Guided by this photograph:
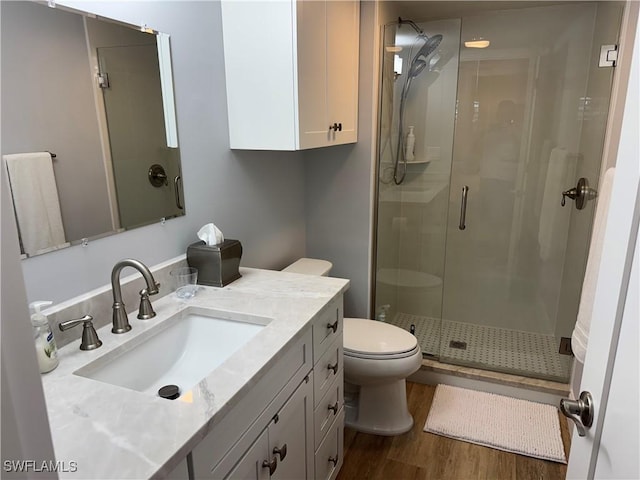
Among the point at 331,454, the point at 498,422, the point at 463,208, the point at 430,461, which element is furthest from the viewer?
the point at 463,208

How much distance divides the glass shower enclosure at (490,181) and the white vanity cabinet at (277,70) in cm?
72

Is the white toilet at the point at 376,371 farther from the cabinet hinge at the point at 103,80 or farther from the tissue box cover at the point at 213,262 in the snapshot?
the cabinet hinge at the point at 103,80

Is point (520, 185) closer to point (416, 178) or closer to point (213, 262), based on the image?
→ point (416, 178)

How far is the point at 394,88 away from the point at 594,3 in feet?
4.11

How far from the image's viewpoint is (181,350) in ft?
4.67

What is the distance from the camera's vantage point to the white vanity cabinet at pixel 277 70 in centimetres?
168

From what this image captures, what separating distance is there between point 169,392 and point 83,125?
2.62ft

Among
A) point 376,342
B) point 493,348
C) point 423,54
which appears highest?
point 423,54

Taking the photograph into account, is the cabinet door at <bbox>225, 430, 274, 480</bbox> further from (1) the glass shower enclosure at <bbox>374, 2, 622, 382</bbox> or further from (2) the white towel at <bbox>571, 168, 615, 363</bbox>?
(1) the glass shower enclosure at <bbox>374, 2, 622, 382</bbox>

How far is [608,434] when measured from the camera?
2.49 feet

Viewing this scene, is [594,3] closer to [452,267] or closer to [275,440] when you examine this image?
[452,267]

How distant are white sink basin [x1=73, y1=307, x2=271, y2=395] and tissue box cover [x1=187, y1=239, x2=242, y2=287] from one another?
0.20m

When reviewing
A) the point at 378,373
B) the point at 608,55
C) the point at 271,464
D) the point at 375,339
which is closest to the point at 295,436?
the point at 271,464

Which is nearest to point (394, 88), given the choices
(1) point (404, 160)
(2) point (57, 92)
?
(1) point (404, 160)
